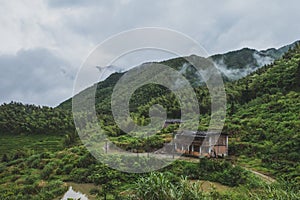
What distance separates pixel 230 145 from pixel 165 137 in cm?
360

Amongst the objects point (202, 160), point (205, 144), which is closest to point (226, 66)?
point (205, 144)

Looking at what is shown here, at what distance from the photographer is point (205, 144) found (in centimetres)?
1452

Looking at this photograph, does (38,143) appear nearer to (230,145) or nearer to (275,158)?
(230,145)

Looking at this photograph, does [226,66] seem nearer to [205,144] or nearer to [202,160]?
[205,144]

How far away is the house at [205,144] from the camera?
14531mm

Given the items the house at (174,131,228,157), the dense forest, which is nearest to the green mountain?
the dense forest

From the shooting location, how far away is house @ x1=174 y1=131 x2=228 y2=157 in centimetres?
1453

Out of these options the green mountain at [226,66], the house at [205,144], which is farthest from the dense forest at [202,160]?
the green mountain at [226,66]

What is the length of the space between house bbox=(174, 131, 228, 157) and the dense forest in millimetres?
608

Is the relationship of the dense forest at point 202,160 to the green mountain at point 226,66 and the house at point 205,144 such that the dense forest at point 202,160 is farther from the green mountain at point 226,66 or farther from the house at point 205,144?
the green mountain at point 226,66

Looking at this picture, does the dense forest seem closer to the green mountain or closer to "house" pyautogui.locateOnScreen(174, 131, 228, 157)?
"house" pyautogui.locateOnScreen(174, 131, 228, 157)

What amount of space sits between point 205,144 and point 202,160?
2047mm

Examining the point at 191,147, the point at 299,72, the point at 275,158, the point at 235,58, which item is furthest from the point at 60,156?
the point at 235,58

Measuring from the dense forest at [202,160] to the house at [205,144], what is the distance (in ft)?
1.99
